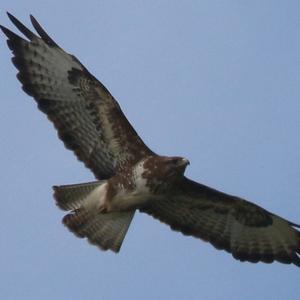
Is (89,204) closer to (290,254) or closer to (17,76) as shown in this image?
(17,76)

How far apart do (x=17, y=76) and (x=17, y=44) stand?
38 cm

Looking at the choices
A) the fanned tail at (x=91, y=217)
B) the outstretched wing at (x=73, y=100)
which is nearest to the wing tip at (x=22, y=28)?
the outstretched wing at (x=73, y=100)

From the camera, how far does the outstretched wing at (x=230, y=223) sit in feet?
47.1

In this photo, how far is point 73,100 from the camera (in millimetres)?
14000

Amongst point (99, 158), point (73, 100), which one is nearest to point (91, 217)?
point (99, 158)

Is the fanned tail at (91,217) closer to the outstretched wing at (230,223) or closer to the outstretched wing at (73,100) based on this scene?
the outstretched wing at (73,100)

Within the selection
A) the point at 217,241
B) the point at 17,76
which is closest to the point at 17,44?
the point at 17,76

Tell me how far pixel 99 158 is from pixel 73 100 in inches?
30.2

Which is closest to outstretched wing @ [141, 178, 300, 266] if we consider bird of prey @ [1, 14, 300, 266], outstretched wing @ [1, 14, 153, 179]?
bird of prey @ [1, 14, 300, 266]

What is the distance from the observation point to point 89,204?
45.3ft

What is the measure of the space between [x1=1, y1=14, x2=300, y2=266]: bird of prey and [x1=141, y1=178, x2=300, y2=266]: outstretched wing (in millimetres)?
19

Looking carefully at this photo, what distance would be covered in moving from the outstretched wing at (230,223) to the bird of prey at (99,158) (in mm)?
19

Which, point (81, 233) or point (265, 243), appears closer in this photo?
point (81, 233)

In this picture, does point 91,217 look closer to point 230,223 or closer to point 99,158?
point 99,158
